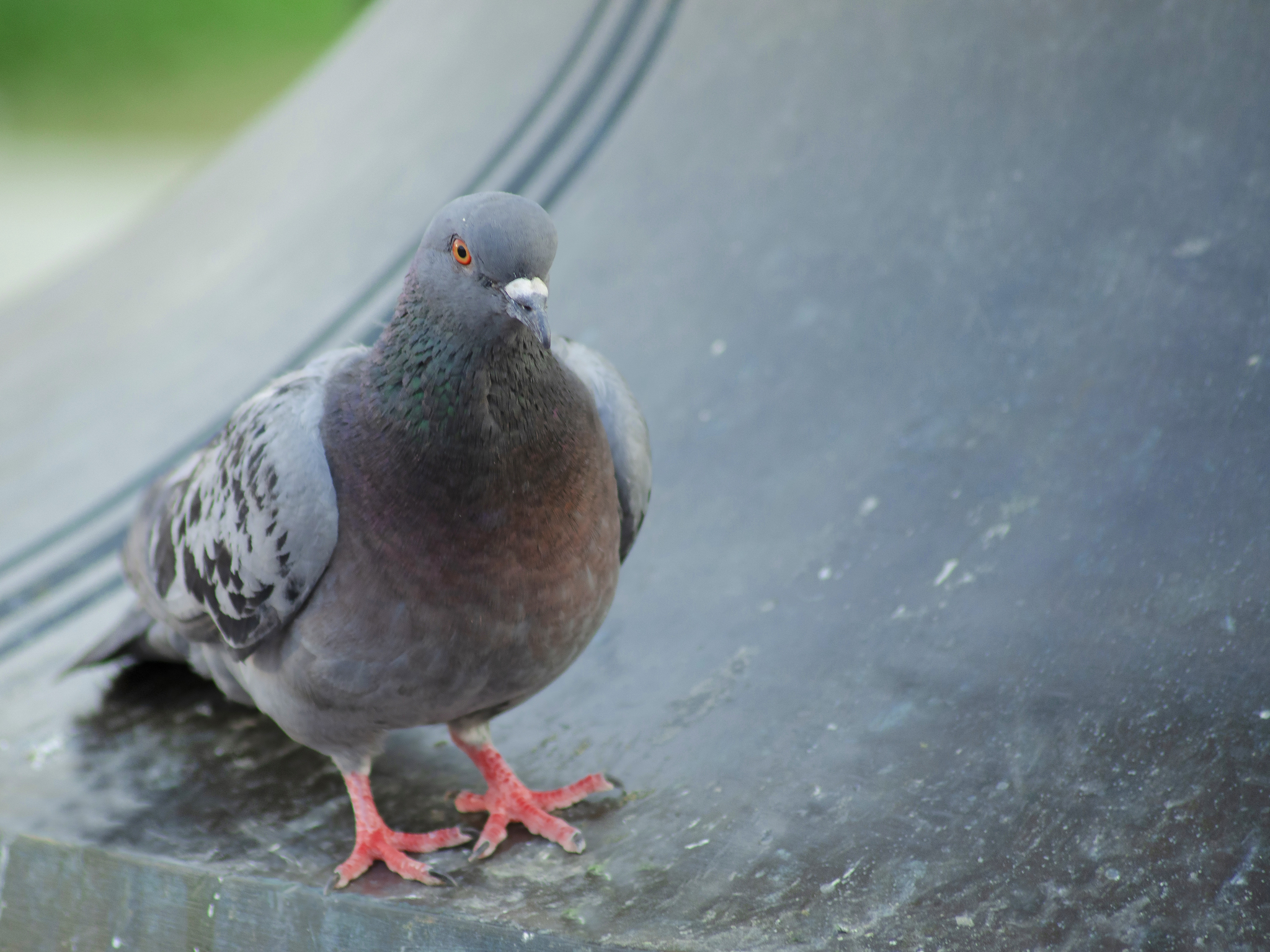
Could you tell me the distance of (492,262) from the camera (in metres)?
2.12

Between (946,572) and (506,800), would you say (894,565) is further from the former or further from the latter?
(506,800)

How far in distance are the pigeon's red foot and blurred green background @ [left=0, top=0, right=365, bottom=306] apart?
10.9 metres

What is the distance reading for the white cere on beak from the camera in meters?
2.10

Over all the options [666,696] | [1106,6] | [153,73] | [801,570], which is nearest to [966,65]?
[1106,6]

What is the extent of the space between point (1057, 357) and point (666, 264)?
138 centimetres

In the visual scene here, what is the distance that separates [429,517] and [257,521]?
393 mm

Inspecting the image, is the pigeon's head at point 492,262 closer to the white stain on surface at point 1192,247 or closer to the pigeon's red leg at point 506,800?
the pigeon's red leg at point 506,800

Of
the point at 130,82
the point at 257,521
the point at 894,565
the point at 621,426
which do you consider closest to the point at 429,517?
the point at 257,521

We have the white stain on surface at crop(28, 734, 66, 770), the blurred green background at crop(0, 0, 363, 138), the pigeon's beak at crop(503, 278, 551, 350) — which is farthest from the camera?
the blurred green background at crop(0, 0, 363, 138)

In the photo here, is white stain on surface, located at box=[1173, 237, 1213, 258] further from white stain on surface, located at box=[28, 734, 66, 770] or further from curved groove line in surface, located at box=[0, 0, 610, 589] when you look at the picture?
white stain on surface, located at box=[28, 734, 66, 770]

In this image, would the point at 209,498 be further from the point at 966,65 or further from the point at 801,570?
the point at 966,65

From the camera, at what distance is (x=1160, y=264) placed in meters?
3.30

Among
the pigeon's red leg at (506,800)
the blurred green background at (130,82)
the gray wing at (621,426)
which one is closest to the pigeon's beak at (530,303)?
the gray wing at (621,426)

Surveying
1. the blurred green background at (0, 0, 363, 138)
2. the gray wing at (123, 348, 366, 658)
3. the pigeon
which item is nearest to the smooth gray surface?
the pigeon
